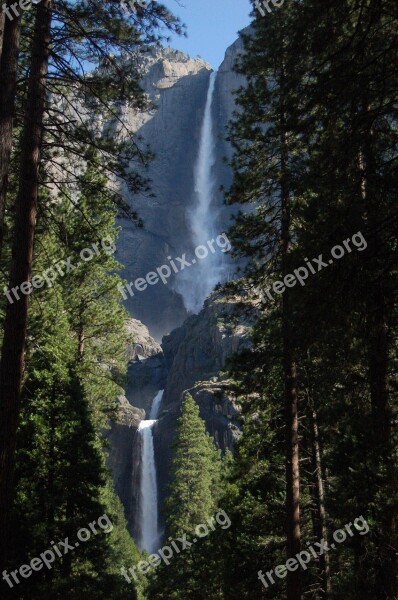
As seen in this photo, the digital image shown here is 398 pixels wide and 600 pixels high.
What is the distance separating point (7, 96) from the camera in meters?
5.53

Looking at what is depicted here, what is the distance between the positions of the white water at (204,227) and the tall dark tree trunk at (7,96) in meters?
81.2

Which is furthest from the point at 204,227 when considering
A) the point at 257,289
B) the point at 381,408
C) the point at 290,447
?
the point at 381,408

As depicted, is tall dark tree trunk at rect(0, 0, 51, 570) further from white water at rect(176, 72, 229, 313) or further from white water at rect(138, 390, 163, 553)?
white water at rect(176, 72, 229, 313)

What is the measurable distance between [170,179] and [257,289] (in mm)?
96133

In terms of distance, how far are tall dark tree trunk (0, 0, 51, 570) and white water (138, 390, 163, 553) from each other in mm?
42961

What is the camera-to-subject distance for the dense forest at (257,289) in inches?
201

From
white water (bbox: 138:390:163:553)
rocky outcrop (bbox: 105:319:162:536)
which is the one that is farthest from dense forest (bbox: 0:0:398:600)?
rocky outcrop (bbox: 105:319:162:536)

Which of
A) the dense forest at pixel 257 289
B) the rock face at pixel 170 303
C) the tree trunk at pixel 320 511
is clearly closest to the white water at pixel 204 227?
the rock face at pixel 170 303

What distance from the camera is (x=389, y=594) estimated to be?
5.72 m

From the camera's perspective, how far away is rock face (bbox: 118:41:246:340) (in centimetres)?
9212

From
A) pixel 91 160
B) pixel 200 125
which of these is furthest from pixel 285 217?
pixel 200 125

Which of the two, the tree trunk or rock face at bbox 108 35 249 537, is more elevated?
rock face at bbox 108 35 249 537

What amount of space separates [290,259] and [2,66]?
3733mm

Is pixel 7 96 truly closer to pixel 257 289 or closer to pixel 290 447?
pixel 257 289
